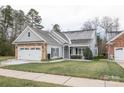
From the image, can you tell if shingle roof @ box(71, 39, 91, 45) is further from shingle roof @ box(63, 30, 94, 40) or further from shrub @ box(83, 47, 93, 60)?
shrub @ box(83, 47, 93, 60)

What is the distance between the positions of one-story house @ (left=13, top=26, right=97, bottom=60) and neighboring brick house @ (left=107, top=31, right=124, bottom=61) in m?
4.66

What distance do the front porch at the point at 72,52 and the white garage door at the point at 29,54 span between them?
700 centimetres

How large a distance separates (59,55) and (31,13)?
91.1 ft

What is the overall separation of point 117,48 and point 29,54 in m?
12.5

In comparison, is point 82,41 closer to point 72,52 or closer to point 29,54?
point 72,52

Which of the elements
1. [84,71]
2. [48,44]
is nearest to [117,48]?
[48,44]

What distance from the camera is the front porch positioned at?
105 ft

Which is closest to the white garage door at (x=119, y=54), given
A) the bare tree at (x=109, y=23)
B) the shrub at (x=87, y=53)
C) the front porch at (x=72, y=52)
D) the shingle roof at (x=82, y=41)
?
the shrub at (x=87, y=53)

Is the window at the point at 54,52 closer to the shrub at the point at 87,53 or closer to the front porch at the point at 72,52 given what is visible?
the front porch at the point at 72,52

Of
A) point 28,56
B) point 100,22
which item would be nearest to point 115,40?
point 28,56

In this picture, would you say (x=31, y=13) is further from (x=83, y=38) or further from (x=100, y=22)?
(x=83, y=38)

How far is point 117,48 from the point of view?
1053 inches

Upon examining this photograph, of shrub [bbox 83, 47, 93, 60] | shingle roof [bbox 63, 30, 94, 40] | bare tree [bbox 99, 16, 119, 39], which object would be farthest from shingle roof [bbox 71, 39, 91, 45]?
bare tree [bbox 99, 16, 119, 39]

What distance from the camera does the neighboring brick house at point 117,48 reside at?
26.4 metres
